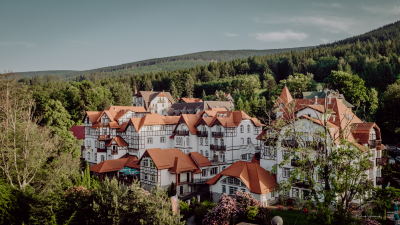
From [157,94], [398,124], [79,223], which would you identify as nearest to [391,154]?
[398,124]

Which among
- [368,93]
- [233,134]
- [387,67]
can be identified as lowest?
[233,134]

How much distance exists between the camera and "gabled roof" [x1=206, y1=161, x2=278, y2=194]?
29764mm

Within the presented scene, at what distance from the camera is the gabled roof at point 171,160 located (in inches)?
1404

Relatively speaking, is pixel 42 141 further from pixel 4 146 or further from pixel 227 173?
pixel 227 173

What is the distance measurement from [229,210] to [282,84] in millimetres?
56638

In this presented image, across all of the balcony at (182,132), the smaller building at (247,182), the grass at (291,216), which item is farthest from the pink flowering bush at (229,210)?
the balcony at (182,132)

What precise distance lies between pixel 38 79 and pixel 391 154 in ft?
531

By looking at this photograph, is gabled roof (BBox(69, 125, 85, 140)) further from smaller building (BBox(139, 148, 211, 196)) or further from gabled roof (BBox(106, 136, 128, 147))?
smaller building (BBox(139, 148, 211, 196))

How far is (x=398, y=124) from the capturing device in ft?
156

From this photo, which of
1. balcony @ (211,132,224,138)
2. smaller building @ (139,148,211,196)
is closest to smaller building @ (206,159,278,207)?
smaller building @ (139,148,211,196)

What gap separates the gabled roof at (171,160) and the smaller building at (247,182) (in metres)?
4.61

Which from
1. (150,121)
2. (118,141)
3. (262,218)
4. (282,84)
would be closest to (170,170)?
(150,121)

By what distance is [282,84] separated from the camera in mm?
75625

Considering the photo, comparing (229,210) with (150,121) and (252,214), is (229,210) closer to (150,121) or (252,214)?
(252,214)
